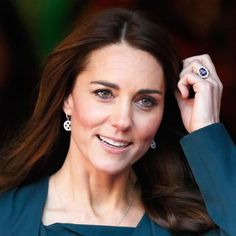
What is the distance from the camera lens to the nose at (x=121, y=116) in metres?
2.59

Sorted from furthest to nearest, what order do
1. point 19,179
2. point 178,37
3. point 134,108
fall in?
point 178,37, point 19,179, point 134,108

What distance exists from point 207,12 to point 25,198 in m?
1.22

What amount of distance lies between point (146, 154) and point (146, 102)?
0.35 meters

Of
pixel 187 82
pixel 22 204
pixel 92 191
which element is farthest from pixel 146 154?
pixel 22 204

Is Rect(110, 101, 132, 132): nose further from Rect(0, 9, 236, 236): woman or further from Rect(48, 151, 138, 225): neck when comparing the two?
Rect(48, 151, 138, 225): neck

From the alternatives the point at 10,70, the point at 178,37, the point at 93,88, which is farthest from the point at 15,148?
the point at 178,37

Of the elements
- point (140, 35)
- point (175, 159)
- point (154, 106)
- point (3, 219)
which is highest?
point (140, 35)

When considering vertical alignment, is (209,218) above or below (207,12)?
below

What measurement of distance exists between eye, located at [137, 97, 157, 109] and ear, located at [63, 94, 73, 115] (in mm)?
243

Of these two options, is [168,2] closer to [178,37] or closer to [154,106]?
[178,37]

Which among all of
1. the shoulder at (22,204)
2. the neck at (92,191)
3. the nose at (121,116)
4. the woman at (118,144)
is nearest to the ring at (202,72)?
the woman at (118,144)

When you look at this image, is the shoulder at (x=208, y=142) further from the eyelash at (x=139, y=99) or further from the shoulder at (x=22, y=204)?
the shoulder at (x=22, y=204)

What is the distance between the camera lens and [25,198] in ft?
9.14

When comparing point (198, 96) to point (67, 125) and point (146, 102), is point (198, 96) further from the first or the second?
point (67, 125)
